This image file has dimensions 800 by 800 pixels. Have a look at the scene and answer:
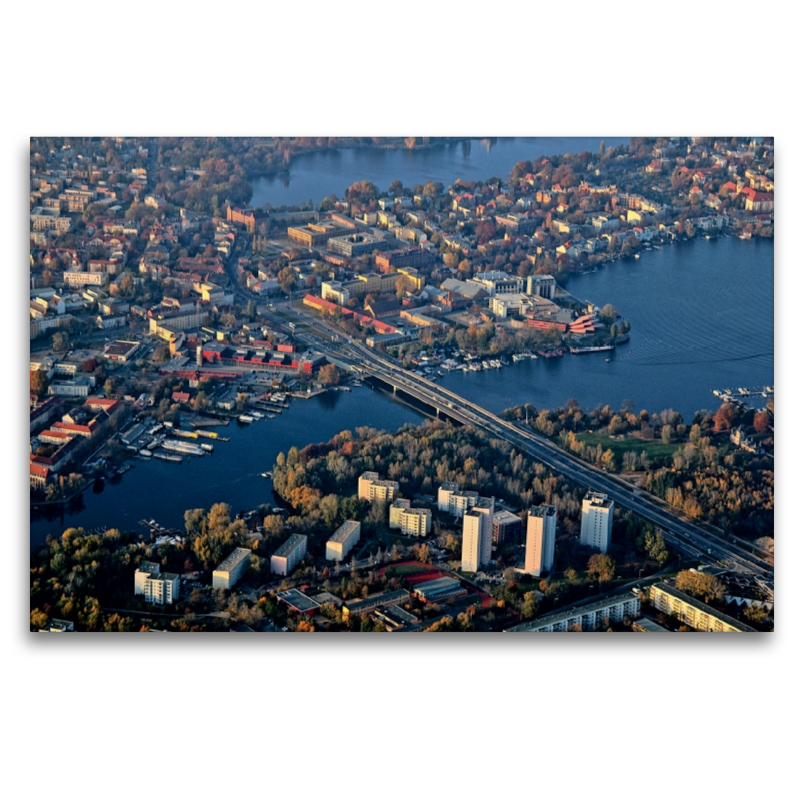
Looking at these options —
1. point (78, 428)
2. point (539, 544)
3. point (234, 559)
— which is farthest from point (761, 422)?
point (78, 428)

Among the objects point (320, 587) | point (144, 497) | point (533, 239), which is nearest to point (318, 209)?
point (533, 239)

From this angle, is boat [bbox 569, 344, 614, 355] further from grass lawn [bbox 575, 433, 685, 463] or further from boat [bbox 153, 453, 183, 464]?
boat [bbox 153, 453, 183, 464]

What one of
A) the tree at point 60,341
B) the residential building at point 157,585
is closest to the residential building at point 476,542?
the residential building at point 157,585

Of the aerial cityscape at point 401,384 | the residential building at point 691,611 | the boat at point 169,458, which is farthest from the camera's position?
the boat at point 169,458

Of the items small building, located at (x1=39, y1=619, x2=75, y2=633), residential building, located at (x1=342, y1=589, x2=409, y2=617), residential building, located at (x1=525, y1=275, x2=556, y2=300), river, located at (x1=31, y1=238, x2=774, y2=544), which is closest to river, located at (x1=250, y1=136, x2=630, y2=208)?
residential building, located at (x1=525, y1=275, x2=556, y2=300)

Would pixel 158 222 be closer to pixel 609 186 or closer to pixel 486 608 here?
pixel 609 186

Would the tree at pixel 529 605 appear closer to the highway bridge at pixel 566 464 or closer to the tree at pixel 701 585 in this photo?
the tree at pixel 701 585

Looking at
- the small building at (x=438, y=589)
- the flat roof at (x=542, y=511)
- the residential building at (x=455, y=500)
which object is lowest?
the small building at (x=438, y=589)
